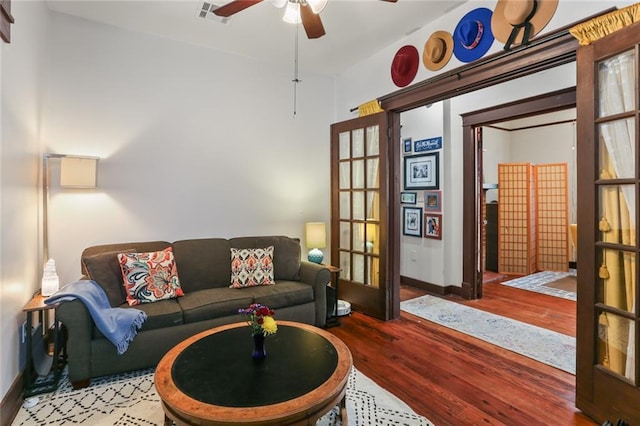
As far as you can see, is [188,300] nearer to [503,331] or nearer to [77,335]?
[77,335]

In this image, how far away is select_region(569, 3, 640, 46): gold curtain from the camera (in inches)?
73.6

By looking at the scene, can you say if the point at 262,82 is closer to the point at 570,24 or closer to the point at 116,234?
the point at 116,234

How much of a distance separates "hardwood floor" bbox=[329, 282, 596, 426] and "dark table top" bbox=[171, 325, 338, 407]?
844 mm

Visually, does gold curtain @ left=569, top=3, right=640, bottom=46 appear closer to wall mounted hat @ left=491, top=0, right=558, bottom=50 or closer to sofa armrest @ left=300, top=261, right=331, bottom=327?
wall mounted hat @ left=491, top=0, right=558, bottom=50

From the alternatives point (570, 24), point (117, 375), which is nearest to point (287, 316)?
point (117, 375)

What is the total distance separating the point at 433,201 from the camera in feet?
16.5

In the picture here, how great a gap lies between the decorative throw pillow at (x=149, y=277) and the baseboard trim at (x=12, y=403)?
82 centimetres

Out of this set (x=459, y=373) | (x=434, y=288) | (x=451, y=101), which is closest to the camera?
(x=459, y=373)

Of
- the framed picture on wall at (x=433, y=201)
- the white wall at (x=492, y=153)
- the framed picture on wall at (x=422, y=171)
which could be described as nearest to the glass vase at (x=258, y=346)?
the framed picture on wall at (x=433, y=201)

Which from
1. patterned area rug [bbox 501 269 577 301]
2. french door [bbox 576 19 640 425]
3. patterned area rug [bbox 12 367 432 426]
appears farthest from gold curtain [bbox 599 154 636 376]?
patterned area rug [bbox 501 269 577 301]

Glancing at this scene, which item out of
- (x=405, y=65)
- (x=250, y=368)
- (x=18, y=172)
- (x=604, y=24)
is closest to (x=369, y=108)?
(x=405, y=65)

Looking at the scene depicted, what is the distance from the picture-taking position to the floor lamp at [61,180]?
2.65 m

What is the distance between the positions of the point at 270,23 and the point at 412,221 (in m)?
3.56

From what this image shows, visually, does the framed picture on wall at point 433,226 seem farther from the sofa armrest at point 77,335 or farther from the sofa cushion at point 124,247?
the sofa armrest at point 77,335
